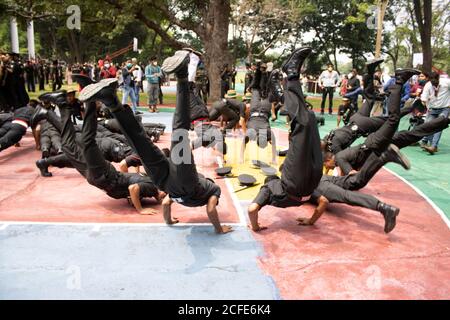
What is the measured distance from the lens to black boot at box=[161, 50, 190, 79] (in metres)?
4.18

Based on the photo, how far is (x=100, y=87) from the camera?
4281 millimetres

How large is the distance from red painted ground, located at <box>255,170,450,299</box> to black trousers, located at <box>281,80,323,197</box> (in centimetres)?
72

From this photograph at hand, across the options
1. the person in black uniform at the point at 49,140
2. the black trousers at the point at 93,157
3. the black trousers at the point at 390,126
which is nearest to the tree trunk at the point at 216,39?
the person in black uniform at the point at 49,140

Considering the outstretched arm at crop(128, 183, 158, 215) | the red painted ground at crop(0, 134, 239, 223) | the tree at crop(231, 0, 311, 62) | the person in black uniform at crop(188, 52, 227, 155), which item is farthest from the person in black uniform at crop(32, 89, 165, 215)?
the tree at crop(231, 0, 311, 62)

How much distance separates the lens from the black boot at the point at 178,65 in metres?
4.18

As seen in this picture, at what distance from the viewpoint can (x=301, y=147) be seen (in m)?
4.77

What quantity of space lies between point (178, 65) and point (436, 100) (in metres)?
8.17

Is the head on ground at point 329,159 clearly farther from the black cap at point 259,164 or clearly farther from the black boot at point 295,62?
the black boot at point 295,62

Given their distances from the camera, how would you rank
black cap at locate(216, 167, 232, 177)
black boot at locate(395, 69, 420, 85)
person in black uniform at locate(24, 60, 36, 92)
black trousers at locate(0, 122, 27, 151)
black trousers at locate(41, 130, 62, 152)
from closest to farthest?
black boot at locate(395, 69, 420, 85), black cap at locate(216, 167, 232, 177), black trousers at locate(41, 130, 62, 152), black trousers at locate(0, 122, 27, 151), person in black uniform at locate(24, 60, 36, 92)

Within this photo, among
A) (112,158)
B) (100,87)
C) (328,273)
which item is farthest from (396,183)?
(100,87)

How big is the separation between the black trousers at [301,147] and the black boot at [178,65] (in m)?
1.28

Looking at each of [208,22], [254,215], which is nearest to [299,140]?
[254,215]

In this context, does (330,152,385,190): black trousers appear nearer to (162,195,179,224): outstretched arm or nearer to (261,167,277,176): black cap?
(261,167,277,176): black cap

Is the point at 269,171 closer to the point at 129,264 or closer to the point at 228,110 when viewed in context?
the point at 228,110
